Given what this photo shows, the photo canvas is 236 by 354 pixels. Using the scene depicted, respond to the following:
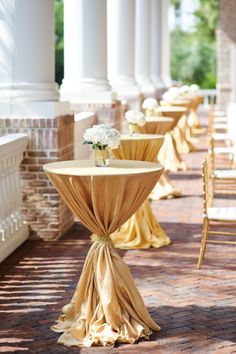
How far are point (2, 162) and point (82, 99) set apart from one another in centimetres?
423

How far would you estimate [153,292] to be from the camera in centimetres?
610

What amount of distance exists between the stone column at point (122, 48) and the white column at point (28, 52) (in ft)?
18.1

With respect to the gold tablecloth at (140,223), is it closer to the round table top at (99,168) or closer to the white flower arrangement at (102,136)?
the round table top at (99,168)

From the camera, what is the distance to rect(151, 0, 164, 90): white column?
66.2 ft

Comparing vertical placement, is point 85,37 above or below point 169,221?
above

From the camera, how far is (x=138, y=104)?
14047 millimetres

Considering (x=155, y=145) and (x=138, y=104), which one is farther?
(x=138, y=104)

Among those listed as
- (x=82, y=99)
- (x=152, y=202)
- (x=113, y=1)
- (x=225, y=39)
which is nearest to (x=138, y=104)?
(x=113, y=1)

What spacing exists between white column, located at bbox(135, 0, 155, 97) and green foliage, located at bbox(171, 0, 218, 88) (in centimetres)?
3186

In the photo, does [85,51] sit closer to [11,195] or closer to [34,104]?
[34,104]

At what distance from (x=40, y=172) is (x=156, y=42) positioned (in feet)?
44.5

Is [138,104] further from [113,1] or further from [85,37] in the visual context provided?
[85,37]

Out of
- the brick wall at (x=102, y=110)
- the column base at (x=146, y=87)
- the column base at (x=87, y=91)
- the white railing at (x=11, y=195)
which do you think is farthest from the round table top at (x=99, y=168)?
the column base at (x=146, y=87)

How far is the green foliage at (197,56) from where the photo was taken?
50062 millimetres
